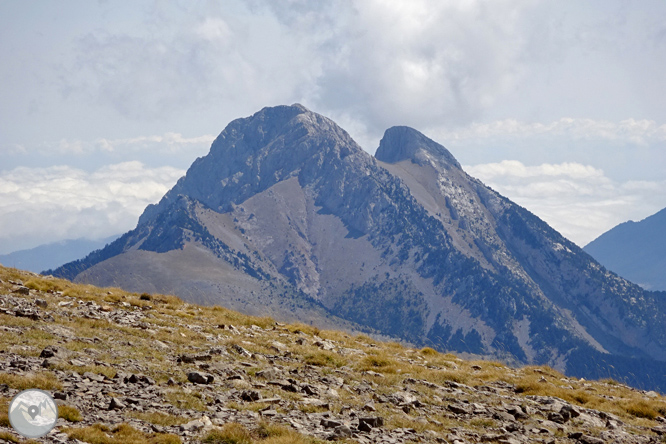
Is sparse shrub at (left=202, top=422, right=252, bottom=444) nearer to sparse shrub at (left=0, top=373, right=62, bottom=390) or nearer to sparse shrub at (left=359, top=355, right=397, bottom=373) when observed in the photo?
sparse shrub at (left=0, top=373, right=62, bottom=390)

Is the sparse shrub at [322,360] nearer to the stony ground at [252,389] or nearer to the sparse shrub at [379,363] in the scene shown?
the stony ground at [252,389]

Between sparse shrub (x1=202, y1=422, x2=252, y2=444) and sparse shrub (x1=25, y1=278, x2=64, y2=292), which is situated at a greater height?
sparse shrub (x1=25, y1=278, x2=64, y2=292)

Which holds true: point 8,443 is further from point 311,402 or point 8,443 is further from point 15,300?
point 15,300

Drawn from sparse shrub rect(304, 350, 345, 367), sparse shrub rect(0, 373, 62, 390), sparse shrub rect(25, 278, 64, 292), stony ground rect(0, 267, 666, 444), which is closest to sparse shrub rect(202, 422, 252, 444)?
stony ground rect(0, 267, 666, 444)

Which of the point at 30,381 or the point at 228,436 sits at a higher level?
the point at 30,381

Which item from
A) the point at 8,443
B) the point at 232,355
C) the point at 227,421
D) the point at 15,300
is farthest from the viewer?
the point at 15,300

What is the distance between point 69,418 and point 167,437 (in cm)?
260

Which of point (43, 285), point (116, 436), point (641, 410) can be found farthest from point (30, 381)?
point (641, 410)

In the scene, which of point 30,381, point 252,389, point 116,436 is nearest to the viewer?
point 116,436

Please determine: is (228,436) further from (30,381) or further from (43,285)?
(43,285)

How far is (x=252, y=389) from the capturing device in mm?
16219

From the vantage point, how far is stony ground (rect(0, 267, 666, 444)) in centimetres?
1292

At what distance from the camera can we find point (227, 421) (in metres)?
13.3

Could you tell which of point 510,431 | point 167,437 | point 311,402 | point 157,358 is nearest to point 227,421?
point 167,437
